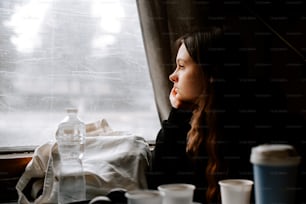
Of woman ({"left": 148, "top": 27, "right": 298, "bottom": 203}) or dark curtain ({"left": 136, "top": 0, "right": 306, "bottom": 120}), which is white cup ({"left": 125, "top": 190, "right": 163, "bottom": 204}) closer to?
woman ({"left": 148, "top": 27, "right": 298, "bottom": 203})

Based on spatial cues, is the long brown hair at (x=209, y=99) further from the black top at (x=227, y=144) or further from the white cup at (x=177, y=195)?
the white cup at (x=177, y=195)

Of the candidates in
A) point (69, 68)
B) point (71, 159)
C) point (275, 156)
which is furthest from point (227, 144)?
point (69, 68)

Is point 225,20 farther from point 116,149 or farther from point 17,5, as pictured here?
point 17,5

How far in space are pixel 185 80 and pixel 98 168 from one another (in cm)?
43

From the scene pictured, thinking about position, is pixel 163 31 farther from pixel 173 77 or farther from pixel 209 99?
pixel 209 99

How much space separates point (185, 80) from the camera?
1.52 metres

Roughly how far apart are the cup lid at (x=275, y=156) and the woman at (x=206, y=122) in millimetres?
381

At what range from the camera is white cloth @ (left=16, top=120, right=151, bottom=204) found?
143 centimetres

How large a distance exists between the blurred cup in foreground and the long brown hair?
38 centimetres

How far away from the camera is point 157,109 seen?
68.7 inches

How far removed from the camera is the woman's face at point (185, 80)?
59.2 inches

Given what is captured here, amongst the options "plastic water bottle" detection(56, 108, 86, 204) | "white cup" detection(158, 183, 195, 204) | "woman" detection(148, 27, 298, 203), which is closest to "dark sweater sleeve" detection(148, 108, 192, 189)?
"woman" detection(148, 27, 298, 203)

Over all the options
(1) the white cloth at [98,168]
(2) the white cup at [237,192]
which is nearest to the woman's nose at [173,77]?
(1) the white cloth at [98,168]

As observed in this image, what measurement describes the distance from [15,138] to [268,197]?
106cm
